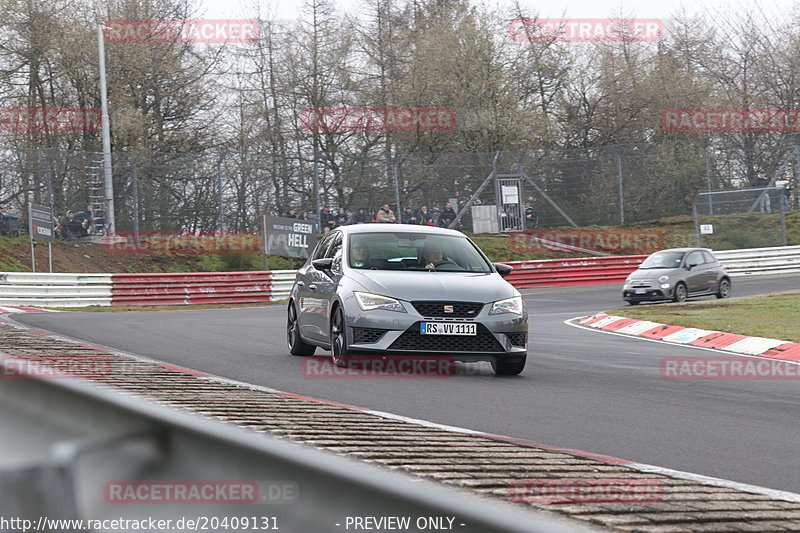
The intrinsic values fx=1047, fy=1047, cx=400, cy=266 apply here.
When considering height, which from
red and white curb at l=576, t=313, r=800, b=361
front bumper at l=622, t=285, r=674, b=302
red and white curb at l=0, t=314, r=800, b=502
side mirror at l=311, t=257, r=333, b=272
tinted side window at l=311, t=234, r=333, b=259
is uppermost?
tinted side window at l=311, t=234, r=333, b=259

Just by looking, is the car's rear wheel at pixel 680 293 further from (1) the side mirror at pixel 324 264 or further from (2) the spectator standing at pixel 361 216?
(1) the side mirror at pixel 324 264

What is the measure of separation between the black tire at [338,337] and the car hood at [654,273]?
52.7ft

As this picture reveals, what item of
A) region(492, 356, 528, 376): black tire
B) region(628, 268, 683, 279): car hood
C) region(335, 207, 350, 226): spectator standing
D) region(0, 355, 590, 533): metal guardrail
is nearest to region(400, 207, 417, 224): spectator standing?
region(335, 207, 350, 226): spectator standing

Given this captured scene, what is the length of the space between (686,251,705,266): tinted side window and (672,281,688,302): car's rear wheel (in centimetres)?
69

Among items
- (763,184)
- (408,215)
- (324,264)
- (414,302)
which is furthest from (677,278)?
(414,302)

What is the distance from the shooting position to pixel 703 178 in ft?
117

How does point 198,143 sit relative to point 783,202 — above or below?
above

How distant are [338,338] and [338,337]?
0.01 meters

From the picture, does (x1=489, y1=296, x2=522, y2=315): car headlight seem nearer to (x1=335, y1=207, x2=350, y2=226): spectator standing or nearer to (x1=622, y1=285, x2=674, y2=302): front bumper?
(x1=622, y1=285, x2=674, y2=302): front bumper

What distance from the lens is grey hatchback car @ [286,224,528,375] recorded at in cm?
1016

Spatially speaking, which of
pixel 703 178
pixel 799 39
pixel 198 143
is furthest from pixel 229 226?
pixel 799 39

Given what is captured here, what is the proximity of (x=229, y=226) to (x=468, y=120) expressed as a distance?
49.9 feet

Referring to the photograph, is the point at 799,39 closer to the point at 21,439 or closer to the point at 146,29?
the point at 146,29

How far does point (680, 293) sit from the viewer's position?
84.3 ft
